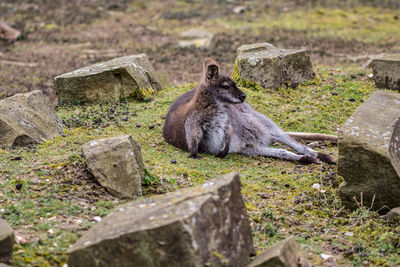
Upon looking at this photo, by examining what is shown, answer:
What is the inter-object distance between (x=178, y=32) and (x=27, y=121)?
42.0ft

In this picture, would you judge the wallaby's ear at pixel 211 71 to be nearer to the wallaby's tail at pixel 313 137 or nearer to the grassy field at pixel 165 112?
the grassy field at pixel 165 112

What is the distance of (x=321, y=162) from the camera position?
736 cm

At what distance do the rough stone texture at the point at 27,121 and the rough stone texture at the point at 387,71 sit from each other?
6.00 m

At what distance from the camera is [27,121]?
292 inches

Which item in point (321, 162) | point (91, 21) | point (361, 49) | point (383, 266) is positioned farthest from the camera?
point (91, 21)

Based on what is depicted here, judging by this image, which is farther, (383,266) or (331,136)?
(331,136)

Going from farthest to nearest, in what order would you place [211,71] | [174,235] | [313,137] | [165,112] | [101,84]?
[101,84]
[165,112]
[313,137]
[211,71]
[174,235]

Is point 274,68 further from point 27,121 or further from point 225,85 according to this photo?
point 27,121

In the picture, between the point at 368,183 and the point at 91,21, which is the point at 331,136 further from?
the point at 91,21

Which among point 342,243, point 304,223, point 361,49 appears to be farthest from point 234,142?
point 361,49

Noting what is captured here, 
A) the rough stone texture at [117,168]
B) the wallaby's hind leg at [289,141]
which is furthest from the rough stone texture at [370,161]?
the rough stone texture at [117,168]

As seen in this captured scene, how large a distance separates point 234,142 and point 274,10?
634 inches

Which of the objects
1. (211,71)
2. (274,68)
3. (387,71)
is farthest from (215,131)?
(387,71)

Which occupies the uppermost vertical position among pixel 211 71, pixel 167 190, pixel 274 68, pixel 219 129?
pixel 211 71
